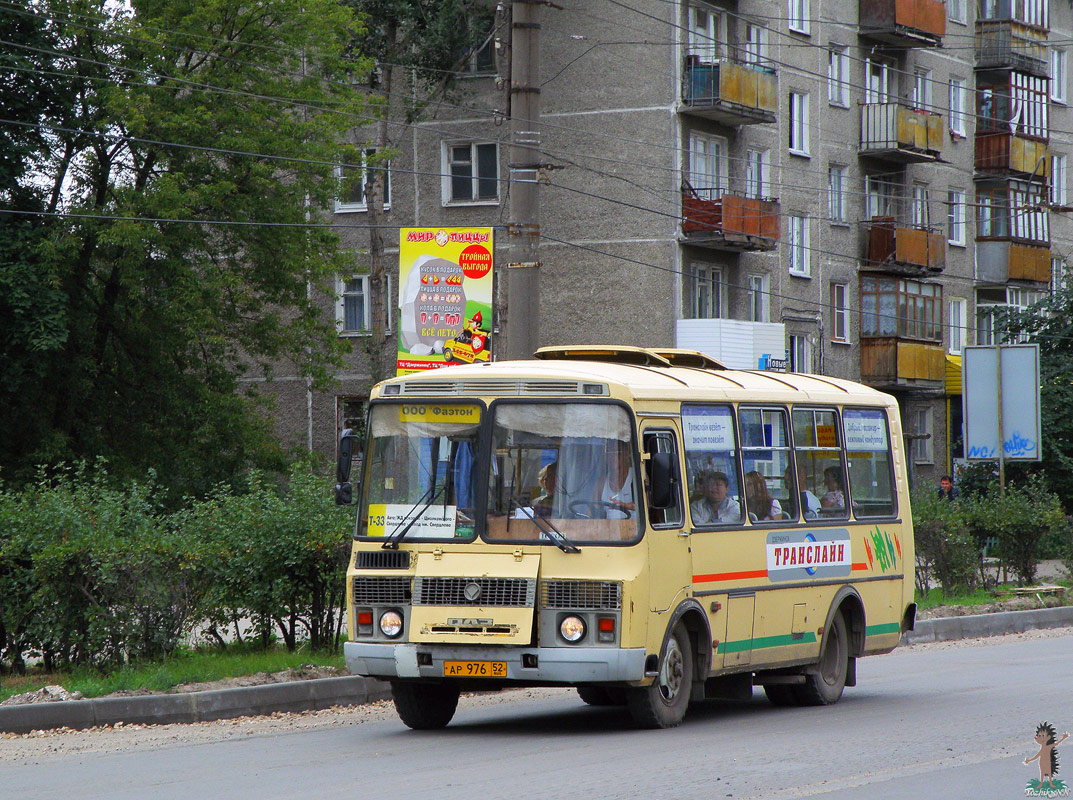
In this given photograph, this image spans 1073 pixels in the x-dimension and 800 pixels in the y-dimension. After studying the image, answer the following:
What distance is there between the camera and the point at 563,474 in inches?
440

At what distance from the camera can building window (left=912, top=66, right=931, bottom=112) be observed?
50.3m

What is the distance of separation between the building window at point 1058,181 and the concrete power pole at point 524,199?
44.0 meters

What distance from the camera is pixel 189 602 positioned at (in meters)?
13.7

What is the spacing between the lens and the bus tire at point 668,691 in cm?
1123

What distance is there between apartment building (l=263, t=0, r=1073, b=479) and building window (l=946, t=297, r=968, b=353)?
17 centimetres

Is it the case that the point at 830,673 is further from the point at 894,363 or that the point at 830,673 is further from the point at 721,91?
the point at 894,363

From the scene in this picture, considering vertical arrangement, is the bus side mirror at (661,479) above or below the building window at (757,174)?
below

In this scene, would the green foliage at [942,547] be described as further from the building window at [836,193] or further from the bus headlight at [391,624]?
the building window at [836,193]

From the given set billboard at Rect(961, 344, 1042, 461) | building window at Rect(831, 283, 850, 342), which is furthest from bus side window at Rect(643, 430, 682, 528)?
building window at Rect(831, 283, 850, 342)

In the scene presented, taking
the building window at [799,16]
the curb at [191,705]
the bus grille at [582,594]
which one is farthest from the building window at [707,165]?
the bus grille at [582,594]

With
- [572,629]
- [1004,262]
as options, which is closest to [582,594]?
[572,629]

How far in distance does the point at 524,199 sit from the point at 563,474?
6.54 metres

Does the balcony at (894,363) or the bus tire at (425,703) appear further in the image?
the balcony at (894,363)

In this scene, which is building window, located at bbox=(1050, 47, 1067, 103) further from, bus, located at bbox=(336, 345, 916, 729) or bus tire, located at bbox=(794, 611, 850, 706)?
bus, located at bbox=(336, 345, 916, 729)
